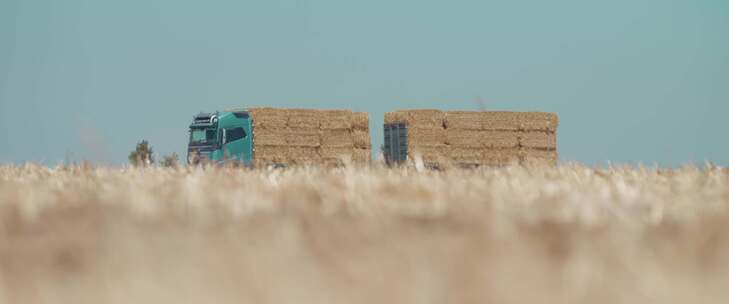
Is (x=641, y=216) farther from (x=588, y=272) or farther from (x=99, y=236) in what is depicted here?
(x=99, y=236)

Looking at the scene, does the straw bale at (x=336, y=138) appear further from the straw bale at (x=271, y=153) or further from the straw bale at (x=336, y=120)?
the straw bale at (x=271, y=153)

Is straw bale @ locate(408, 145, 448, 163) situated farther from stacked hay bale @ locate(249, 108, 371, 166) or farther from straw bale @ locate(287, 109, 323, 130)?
straw bale @ locate(287, 109, 323, 130)

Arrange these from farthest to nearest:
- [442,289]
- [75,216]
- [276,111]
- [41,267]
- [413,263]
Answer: [276,111], [75,216], [41,267], [413,263], [442,289]

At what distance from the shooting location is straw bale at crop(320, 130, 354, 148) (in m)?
28.5

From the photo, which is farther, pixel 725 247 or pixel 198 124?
pixel 198 124

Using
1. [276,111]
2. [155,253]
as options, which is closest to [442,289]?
[155,253]

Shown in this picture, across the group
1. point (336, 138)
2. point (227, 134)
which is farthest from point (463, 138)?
point (227, 134)

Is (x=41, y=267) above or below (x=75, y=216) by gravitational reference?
below

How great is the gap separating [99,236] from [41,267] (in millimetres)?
205

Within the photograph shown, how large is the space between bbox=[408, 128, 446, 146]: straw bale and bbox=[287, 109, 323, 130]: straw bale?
2.56 meters

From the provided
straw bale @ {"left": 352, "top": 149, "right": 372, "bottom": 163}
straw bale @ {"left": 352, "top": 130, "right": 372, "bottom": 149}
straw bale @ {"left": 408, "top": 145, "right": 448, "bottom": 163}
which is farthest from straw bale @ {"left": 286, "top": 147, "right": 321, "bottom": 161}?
straw bale @ {"left": 408, "top": 145, "right": 448, "bottom": 163}

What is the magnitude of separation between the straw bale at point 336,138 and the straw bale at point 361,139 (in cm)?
16

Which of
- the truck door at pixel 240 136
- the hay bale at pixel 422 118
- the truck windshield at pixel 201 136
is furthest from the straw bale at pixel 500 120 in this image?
the truck windshield at pixel 201 136

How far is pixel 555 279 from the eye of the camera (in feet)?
8.87
